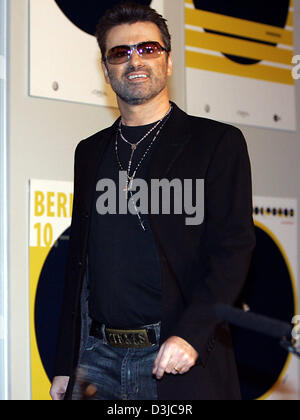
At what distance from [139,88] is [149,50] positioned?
18cm

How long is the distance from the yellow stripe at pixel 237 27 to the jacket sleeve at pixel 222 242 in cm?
206

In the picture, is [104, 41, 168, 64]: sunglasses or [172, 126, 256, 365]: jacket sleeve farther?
[104, 41, 168, 64]: sunglasses

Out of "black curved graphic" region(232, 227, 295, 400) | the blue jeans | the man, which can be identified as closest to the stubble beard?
the man

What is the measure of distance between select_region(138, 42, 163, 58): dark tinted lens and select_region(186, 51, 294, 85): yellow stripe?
1.55m

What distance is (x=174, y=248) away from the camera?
217cm

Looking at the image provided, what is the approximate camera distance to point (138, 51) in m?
2.51

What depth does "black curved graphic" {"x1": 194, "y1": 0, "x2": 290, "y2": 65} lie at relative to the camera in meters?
4.22

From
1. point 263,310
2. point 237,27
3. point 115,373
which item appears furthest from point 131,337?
point 237,27

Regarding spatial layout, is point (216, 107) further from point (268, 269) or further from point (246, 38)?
point (268, 269)

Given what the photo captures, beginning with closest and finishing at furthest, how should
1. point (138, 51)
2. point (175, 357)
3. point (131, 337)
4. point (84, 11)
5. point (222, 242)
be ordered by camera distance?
point (175, 357) → point (222, 242) → point (131, 337) → point (138, 51) → point (84, 11)

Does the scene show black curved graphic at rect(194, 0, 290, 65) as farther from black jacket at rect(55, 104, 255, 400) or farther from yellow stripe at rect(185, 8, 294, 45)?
black jacket at rect(55, 104, 255, 400)

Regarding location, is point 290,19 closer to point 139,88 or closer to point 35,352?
point 139,88

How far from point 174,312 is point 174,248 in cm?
20

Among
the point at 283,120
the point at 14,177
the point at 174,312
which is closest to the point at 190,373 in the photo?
the point at 174,312
